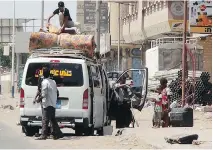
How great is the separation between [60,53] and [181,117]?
3.98m

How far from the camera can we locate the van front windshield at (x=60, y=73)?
13952mm

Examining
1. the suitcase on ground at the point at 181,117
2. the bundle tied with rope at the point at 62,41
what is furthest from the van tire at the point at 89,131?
the suitcase on ground at the point at 181,117

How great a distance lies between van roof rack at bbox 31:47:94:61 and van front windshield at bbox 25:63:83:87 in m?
0.32

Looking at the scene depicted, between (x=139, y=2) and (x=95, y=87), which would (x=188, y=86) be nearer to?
(x=95, y=87)

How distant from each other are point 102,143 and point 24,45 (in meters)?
46.7

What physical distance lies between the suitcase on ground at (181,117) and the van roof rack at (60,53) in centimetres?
305

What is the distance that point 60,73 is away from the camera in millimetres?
14109

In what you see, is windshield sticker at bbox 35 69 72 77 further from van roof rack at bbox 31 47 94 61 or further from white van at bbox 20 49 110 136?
van roof rack at bbox 31 47 94 61

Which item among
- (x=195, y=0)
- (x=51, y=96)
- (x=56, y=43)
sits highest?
(x=195, y=0)

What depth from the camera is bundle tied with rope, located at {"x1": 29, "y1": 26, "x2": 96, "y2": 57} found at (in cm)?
1495

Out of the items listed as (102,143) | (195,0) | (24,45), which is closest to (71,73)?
(102,143)

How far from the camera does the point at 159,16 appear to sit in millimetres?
44562

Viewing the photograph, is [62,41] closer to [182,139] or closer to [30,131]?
[30,131]

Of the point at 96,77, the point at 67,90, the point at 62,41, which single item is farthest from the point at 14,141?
the point at 62,41
